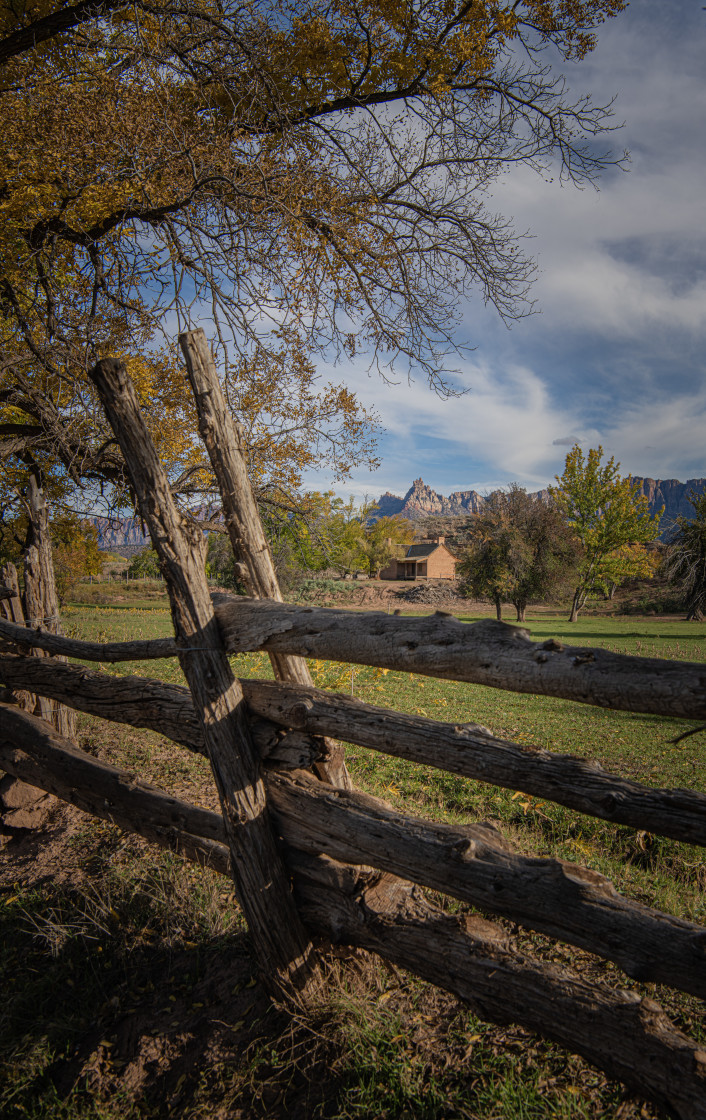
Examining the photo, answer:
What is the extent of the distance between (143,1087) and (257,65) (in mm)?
7339

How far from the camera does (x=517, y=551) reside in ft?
90.5

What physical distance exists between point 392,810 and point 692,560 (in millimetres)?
32975

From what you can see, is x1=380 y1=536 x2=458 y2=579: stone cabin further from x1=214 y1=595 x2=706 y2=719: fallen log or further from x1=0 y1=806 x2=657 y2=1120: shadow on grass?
x1=214 y1=595 x2=706 y2=719: fallen log

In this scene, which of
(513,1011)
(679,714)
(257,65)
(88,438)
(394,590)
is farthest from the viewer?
(394,590)

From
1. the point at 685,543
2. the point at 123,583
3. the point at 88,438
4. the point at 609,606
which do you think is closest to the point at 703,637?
the point at 685,543

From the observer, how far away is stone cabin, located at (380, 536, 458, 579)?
69.1 metres

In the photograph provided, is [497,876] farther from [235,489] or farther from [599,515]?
[599,515]

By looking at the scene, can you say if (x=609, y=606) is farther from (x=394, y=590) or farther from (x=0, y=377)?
(x=0, y=377)

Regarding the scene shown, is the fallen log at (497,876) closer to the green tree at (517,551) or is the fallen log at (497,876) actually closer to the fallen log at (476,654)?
the fallen log at (476,654)

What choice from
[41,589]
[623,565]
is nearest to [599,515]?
[623,565]

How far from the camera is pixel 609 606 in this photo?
145 feet

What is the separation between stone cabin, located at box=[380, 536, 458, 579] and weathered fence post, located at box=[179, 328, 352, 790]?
6446cm

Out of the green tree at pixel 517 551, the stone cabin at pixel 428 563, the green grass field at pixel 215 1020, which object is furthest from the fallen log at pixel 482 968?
the stone cabin at pixel 428 563

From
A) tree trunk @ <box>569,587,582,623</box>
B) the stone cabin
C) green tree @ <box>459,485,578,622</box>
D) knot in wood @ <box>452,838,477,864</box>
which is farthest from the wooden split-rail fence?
the stone cabin
